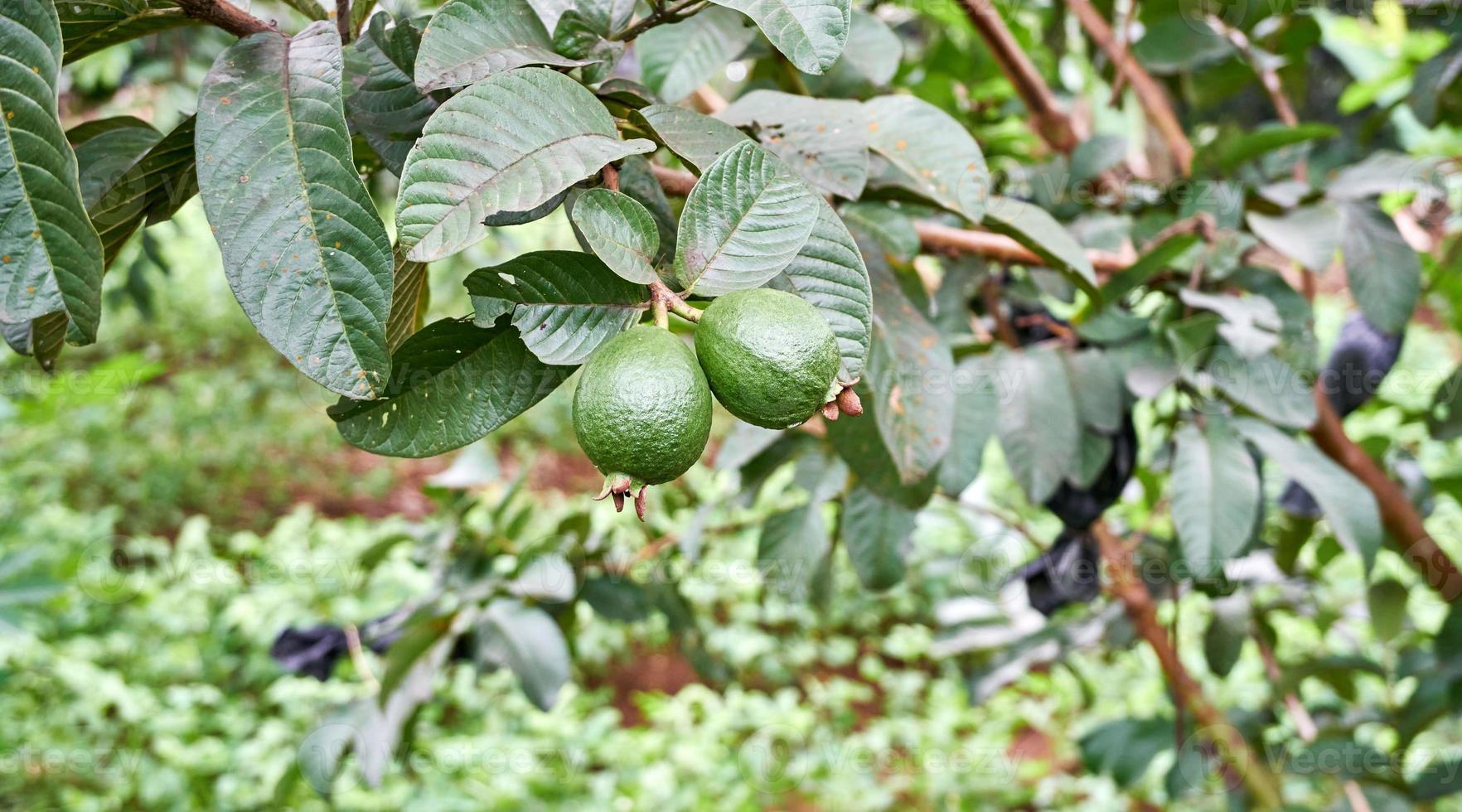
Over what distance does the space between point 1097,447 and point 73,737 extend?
7.91ft

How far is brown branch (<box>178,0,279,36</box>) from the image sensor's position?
0.48m

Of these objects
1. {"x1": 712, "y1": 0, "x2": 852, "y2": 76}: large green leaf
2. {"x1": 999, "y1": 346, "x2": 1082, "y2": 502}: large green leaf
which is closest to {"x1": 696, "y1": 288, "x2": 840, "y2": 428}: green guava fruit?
{"x1": 712, "y1": 0, "x2": 852, "y2": 76}: large green leaf

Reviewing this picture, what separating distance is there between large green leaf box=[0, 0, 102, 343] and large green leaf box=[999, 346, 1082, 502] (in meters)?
0.76

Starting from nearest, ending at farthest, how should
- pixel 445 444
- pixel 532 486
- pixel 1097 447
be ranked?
pixel 445 444 → pixel 1097 447 → pixel 532 486

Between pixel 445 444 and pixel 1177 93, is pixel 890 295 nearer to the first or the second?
pixel 445 444

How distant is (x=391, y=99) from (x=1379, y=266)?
103cm

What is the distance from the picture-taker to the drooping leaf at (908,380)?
0.63m

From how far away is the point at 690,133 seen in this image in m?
0.48

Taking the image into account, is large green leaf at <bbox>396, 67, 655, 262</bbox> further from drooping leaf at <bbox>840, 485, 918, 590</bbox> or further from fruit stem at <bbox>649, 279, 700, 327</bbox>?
drooping leaf at <bbox>840, 485, 918, 590</bbox>

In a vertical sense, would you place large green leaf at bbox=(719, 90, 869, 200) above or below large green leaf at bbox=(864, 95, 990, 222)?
above

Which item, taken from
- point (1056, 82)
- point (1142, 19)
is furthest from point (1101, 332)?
point (1056, 82)

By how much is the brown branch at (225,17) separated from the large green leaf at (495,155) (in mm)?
168

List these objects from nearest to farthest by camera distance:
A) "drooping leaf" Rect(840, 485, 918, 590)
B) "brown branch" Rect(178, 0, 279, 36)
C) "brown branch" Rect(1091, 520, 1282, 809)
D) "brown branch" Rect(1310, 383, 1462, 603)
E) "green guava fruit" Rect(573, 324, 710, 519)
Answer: "green guava fruit" Rect(573, 324, 710, 519)
"brown branch" Rect(178, 0, 279, 36)
"drooping leaf" Rect(840, 485, 918, 590)
"brown branch" Rect(1310, 383, 1462, 603)
"brown branch" Rect(1091, 520, 1282, 809)

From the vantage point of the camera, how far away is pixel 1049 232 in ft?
2.16
